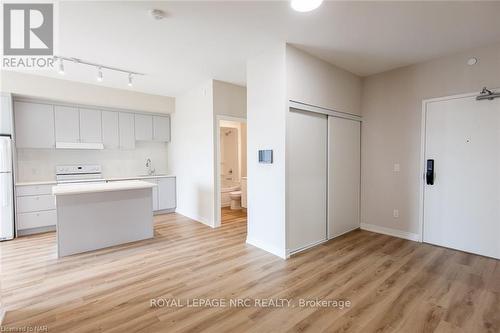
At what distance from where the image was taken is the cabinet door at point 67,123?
4.52 m

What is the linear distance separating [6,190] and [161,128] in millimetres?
2865

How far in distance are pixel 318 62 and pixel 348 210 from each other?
2.39 metres

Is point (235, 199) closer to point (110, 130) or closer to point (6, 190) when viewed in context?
point (110, 130)

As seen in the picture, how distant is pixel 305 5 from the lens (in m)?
2.15

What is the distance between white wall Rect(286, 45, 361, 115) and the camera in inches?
120

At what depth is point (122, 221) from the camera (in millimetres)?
3562

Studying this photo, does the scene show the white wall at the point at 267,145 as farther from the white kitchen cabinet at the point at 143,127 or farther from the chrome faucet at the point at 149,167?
the chrome faucet at the point at 149,167

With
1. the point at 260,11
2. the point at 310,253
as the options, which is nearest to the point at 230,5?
the point at 260,11

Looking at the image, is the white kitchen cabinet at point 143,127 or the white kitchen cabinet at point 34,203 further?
the white kitchen cabinet at point 143,127

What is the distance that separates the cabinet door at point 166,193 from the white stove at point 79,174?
3.66 feet

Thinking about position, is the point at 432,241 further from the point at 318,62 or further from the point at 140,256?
the point at 140,256

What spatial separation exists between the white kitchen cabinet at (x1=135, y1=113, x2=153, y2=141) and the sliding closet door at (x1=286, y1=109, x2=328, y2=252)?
3.74m

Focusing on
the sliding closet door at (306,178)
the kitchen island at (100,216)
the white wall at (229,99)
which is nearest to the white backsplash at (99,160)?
the kitchen island at (100,216)

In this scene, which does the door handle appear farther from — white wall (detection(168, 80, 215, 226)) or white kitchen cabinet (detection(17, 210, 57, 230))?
white kitchen cabinet (detection(17, 210, 57, 230))
